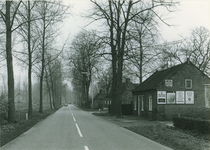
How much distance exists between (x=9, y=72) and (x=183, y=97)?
16693 mm

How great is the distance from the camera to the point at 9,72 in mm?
17656

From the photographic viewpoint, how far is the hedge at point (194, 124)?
12.3 m

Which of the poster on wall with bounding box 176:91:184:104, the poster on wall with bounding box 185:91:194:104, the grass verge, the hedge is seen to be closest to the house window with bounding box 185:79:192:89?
the poster on wall with bounding box 185:91:194:104

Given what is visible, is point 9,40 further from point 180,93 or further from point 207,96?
point 207,96

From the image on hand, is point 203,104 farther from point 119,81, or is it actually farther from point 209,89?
point 119,81

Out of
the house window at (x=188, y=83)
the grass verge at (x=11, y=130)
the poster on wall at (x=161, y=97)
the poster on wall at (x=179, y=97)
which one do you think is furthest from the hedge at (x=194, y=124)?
the house window at (x=188, y=83)

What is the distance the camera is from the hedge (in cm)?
1230

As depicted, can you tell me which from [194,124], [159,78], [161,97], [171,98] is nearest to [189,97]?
[171,98]

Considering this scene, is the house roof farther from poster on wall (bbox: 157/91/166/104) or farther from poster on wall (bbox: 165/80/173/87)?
poster on wall (bbox: 157/91/166/104)

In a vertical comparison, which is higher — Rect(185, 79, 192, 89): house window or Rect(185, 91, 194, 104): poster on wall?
Rect(185, 79, 192, 89): house window

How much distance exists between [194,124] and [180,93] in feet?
39.2

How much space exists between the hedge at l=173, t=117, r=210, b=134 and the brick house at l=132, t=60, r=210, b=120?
8.22m

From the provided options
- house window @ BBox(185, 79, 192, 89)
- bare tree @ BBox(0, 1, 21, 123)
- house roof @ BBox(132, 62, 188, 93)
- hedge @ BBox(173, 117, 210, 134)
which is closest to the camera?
hedge @ BBox(173, 117, 210, 134)

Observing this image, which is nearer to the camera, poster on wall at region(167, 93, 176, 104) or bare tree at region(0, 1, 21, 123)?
bare tree at region(0, 1, 21, 123)
